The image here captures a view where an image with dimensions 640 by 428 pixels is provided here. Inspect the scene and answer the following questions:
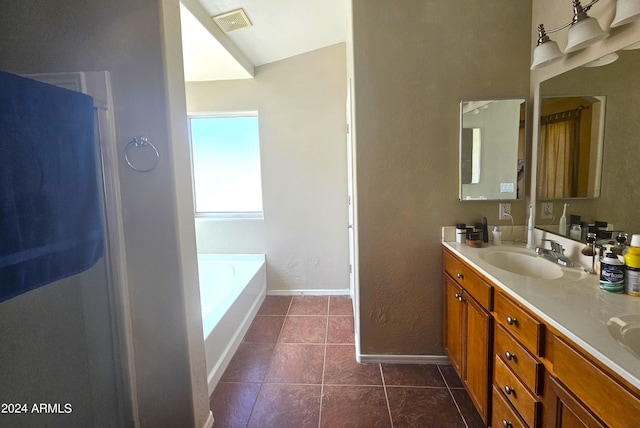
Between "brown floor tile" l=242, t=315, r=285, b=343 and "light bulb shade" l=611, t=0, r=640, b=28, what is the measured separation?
276cm

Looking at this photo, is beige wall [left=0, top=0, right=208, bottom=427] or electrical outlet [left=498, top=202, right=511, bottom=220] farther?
electrical outlet [left=498, top=202, right=511, bottom=220]

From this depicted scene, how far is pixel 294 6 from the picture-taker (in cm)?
229

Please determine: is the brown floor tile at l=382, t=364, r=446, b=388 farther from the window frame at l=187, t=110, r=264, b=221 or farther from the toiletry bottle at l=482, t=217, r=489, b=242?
the window frame at l=187, t=110, r=264, b=221

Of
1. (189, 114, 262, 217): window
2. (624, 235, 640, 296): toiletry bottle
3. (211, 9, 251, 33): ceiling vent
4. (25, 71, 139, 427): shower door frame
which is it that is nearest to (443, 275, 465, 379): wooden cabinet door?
(624, 235, 640, 296): toiletry bottle

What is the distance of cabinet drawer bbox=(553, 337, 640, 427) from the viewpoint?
2.38ft

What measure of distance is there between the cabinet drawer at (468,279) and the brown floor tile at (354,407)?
0.85 metres

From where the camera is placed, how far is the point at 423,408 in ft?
5.63

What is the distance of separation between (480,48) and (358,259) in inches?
63.1

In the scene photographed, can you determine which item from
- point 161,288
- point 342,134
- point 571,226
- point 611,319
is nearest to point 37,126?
point 161,288

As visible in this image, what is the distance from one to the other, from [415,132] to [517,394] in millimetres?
1512

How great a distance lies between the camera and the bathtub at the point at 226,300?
2.00 meters

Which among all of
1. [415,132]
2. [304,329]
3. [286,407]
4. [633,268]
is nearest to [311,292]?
[304,329]

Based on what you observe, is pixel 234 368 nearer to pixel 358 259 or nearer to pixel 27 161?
pixel 358 259

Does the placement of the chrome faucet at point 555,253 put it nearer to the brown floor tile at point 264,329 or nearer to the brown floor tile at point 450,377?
the brown floor tile at point 450,377
